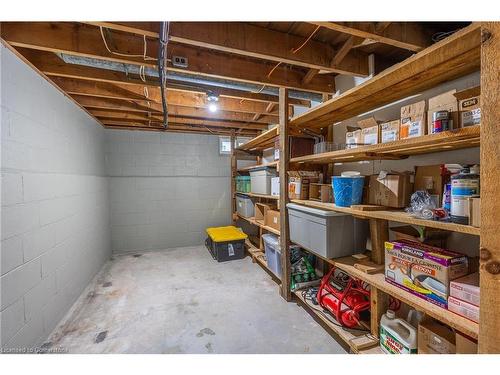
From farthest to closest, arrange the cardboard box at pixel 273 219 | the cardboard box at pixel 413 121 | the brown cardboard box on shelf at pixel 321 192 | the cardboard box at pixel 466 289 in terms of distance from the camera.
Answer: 1. the cardboard box at pixel 273 219
2. the brown cardboard box on shelf at pixel 321 192
3. the cardboard box at pixel 413 121
4. the cardboard box at pixel 466 289

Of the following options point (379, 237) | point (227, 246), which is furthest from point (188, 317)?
point (379, 237)

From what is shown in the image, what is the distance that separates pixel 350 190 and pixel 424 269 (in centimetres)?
64

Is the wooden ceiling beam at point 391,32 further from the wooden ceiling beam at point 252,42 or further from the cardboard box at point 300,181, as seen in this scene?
the cardboard box at point 300,181

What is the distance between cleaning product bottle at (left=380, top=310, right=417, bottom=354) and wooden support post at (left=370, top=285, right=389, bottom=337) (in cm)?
4

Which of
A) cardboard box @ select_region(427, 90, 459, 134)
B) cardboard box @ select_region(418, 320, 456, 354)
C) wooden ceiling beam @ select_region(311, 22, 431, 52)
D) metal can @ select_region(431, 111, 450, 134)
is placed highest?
wooden ceiling beam @ select_region(311, 22, 431, 52)

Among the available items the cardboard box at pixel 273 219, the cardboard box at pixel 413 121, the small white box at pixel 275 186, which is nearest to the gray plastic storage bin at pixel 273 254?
the cardboard box at pixel 273 219

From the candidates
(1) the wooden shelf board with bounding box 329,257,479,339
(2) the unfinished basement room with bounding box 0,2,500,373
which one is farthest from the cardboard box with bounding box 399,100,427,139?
(1) the wooden shelf board with bounding box 329,257,479,339

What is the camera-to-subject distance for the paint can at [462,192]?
0.97 meters

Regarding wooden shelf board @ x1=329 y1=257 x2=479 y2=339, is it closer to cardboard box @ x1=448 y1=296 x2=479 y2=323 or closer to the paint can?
cardboard box @ x1=448 y1=296 x2=479 y2=323

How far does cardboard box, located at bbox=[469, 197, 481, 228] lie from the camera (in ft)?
3.01

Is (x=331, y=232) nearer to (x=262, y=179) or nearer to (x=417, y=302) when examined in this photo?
(x=417, y=302)

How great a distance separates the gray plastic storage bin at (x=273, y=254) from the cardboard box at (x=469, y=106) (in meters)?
1.99

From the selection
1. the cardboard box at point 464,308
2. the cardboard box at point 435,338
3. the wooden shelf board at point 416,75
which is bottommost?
the cardboard box at point 435,338

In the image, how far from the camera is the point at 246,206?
3885 millimetres
